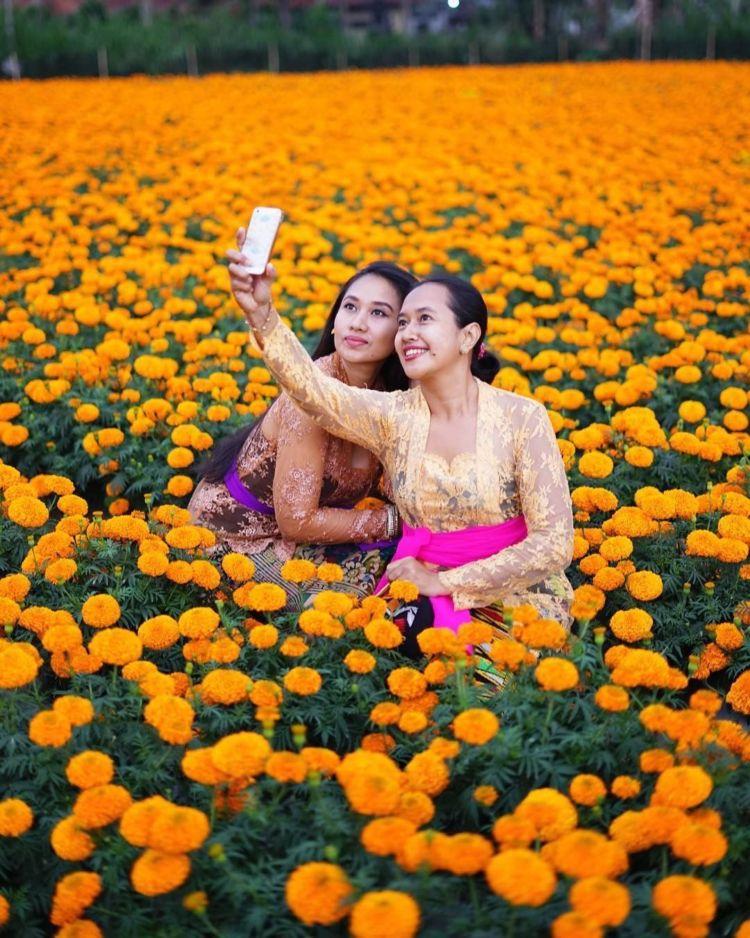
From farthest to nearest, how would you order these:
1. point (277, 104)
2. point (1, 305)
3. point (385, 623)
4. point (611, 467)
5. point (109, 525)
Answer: point (277, 104) < point (1, 305) < point (611, 467) < point (109, 525) < point (385, 623)

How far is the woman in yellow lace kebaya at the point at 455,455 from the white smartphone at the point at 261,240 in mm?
53

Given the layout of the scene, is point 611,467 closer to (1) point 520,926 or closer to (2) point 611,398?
(2) point 611,398

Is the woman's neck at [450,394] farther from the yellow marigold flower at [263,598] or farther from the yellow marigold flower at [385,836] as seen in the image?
the yellow marigold flower at [385,836]

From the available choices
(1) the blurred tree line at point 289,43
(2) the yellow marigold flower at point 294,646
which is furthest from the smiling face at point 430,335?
(1) the blurred tree line at point 289,43

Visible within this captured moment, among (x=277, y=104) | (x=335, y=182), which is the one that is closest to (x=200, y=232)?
(x=335, y=182)

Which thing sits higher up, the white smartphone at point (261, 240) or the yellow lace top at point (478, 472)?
the white smartphone at point (261, 240)

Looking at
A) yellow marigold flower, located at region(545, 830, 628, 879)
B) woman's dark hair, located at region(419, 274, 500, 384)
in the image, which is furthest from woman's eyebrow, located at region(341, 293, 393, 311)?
yellow marigold flower, located at region(545, 830, 628, 879)

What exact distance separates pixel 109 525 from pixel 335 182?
613 centimetres

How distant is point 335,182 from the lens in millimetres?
8602

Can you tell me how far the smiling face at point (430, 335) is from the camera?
9.53 feet

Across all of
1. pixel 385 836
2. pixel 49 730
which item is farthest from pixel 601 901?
pixel 49 730

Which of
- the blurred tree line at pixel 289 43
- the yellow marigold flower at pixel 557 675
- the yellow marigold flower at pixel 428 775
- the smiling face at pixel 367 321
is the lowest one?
the yellow marigold flower at pixel 428 775

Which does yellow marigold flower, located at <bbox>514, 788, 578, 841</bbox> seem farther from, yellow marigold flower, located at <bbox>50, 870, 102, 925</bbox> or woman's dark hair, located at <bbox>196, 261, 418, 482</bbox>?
woman's dark hair, located at <bbox>196, 261, 418, 482</bbox>

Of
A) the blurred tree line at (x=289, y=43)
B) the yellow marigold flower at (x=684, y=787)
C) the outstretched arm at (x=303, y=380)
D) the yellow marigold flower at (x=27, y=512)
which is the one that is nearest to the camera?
the yellow marigold flower at (x=684, y=787)
